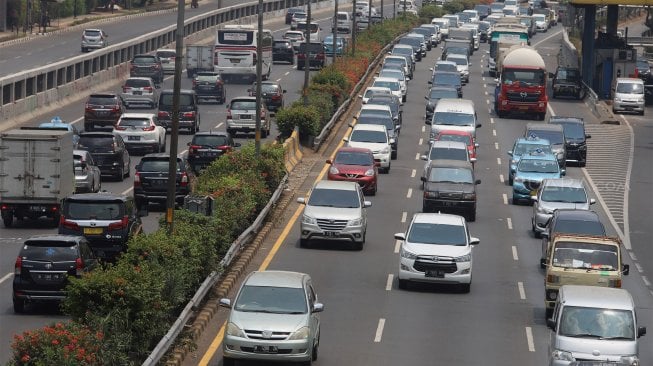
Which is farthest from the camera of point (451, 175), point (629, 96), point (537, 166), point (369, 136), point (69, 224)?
point (629, 96)

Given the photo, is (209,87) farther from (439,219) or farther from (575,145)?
(439,219)

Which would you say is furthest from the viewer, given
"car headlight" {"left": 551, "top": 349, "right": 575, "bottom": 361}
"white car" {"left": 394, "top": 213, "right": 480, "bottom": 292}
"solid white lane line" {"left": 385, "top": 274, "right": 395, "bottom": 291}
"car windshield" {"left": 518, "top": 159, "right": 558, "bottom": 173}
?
"car windshield" {"left": 518, "top": 159, "right": 558, "bottom": 173}

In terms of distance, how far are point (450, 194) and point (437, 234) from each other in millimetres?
9470

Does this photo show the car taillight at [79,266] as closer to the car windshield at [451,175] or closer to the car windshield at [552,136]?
the car windshield at [451,175]

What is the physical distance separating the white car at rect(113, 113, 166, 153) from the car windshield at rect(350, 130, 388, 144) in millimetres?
7254

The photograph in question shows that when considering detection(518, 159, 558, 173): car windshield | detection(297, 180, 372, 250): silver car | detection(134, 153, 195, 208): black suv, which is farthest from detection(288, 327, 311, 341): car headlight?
detection(518, 159, 558, 173): car windshield

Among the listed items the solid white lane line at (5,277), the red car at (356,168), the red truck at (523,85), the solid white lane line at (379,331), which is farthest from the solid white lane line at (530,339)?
the red truck at (523,85)

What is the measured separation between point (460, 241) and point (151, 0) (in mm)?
123592

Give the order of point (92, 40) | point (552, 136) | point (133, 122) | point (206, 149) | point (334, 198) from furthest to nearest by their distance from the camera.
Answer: point (92, 40), point (552, 136), point (133, 122), point (206, 149), point (334, 198)

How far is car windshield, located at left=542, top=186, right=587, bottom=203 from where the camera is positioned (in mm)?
41531

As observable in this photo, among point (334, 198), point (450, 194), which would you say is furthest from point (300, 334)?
point (450, 194)

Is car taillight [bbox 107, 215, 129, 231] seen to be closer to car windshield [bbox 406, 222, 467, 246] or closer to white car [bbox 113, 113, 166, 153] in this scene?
car windshield [bbox 406, 222, 467, 246]

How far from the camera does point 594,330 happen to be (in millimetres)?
24516

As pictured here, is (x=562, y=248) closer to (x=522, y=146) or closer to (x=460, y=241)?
(x=460, y=241)
